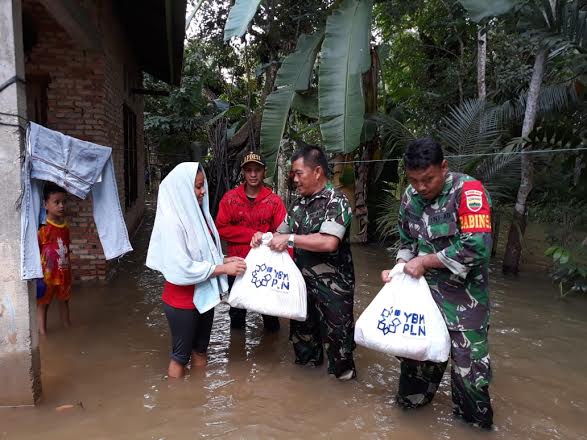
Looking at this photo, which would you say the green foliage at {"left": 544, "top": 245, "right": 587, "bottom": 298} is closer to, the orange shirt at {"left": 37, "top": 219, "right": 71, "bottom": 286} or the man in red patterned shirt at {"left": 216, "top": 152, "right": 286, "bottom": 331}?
the man in red patterned shirt at {"left": 216, "top": 152, "right": 286, "bottom": 331}

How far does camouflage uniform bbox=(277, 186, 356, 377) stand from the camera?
3320mm

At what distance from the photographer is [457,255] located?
2.52m

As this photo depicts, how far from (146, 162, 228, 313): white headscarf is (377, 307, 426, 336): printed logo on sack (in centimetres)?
116

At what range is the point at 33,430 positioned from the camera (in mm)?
2773

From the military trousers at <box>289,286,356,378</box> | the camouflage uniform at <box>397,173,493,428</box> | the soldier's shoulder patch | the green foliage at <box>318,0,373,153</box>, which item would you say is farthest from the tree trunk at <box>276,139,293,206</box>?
the soldier's shoulder patch

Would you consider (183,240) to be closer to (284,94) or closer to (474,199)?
(474,199)

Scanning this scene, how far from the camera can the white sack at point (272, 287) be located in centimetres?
324

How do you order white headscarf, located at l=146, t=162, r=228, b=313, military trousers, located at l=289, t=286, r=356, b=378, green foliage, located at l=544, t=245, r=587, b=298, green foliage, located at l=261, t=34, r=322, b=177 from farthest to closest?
1. green foliage, located at l=261, t=34, r=322, b=177
2. green foliage, located at l=544, t=245, r=587, b=298
3. military trousers, located at l=289, t=286, r=356, b=378
4. white headscarf, located at l=146, t=162, r=228, b=313

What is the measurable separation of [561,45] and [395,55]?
724cm

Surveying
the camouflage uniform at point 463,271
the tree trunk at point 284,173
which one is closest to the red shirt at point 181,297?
the camouflage uniform at point 463,271

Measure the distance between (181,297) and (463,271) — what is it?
1816mm

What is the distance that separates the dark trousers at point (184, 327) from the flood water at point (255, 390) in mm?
225

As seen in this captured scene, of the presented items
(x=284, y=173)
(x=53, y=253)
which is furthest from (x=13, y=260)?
(x=284, y=173)

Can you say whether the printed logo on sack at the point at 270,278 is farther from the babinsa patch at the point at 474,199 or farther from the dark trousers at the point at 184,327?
the babinsa patch at the point at 474,199
